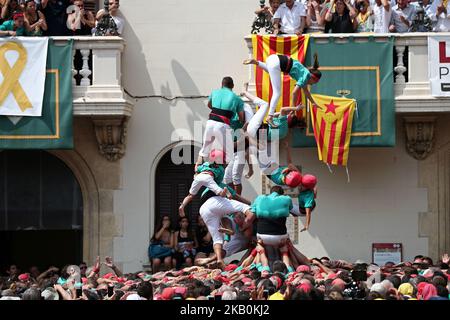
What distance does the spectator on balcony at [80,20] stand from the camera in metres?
30.2

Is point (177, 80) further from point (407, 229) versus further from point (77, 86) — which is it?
point (407, 229)

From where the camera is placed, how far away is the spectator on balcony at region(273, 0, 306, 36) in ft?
97.0

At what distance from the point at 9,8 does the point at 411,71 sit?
805 centimetres

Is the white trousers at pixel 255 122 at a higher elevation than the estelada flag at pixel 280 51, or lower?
lower

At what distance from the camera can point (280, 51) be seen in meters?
29.4

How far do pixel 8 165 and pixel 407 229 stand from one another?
27.0 feet

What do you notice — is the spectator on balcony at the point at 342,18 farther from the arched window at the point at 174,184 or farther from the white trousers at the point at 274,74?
the arched window at the point at 174,184

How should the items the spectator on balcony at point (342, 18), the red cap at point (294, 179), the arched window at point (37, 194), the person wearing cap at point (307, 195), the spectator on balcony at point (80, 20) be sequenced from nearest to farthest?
the red cap at point (294, 179) < the person wearing cap at point (307, 195) < the spectator on balcony at point (342, 18) < the spectator on balcony at point (80, 20) < the arched window at point (37, 194)

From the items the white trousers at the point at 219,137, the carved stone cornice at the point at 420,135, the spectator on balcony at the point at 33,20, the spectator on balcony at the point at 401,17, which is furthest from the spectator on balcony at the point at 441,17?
the spectator on balcony at the point at 33,20

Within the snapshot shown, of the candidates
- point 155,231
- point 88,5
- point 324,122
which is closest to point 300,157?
point 324,122

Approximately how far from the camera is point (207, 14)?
30703 mm

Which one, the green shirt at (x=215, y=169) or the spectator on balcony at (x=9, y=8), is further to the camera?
the spectator on balcony at (x=9, y=8)

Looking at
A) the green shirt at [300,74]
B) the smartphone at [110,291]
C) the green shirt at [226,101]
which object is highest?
the green shirt at [300,74]

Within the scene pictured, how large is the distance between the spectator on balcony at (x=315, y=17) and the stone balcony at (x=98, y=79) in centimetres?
372
